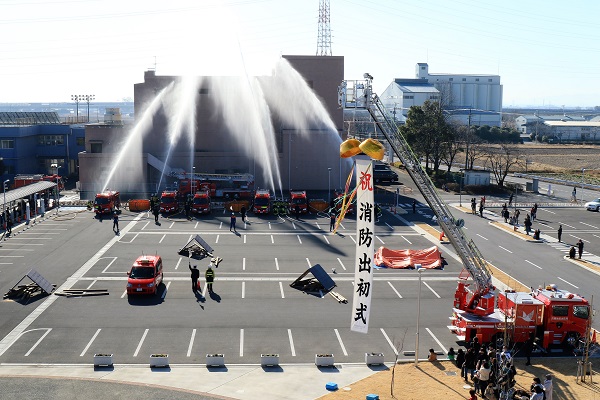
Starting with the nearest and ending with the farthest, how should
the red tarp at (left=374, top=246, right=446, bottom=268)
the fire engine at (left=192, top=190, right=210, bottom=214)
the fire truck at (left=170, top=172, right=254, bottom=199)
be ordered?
the red tarp at (left=374, top=246, right=446, bottom=268) < the fire engine at (left=192, top=190, right=210, bottom=214) < the fire truck at (left=170, top=172, right=254, bottom=199)

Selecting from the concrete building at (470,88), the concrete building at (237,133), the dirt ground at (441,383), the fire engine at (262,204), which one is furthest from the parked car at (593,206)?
the concrete building at (470,88)

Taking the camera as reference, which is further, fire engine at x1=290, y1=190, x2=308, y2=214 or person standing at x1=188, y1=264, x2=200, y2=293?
fire engine at x1=290, y1=190, x2=308, y2=214

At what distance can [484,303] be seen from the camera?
26.2 metres

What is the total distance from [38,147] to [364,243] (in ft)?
235

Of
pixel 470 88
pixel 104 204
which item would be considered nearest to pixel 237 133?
pixel 104 204

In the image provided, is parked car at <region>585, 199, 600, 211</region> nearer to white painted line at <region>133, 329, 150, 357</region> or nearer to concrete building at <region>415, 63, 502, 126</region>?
white painted line at <region>133, 329, 150, 357</region>

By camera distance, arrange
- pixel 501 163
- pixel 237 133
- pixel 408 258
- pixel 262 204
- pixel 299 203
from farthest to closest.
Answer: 1. pixel 501 163
2. pixel 237 133
3. pixel 262 204
4. pixel 299 203
5. pixel 408 258

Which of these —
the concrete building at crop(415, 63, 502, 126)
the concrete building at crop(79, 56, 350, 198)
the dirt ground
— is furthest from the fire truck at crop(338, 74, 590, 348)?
the concrete building at crop(415, 63, 502, 126)

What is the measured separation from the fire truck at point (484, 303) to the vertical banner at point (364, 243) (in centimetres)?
474

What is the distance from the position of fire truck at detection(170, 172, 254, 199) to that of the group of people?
39.8m

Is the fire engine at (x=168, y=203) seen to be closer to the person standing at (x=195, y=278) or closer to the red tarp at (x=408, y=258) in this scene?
the red tarp at (x=408, y=258)

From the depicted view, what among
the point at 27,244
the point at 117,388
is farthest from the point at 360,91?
the point at 27,244

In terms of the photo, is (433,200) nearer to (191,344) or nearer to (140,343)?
(191,344)

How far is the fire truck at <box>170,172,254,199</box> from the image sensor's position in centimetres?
6244
